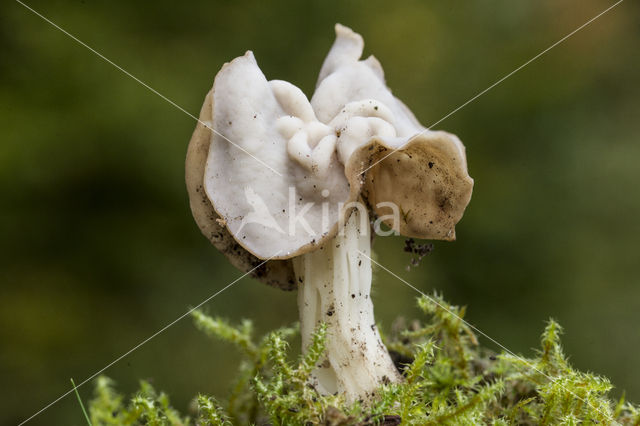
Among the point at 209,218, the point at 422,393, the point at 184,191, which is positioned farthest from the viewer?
the point at 184,191

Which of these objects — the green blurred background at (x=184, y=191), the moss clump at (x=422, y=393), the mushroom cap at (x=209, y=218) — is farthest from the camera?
the green blurred background at (x=184, y=191)

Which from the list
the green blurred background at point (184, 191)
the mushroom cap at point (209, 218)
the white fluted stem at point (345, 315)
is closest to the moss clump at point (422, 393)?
the white fluted stem at point (345, 315)

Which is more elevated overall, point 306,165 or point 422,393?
point 306,165

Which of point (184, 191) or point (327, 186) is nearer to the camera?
point (327, 186)

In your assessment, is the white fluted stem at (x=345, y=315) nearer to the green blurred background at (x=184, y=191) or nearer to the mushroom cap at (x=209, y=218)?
the mushroom cap at (x=209, y=218)

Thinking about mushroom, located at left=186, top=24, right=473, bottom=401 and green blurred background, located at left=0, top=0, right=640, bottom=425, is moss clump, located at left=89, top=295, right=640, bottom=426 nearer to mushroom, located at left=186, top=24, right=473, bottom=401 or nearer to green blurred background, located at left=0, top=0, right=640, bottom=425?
mushroom, located at left=186, top=24, right=473, bottom=401

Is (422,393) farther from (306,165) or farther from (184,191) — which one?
(184,191)

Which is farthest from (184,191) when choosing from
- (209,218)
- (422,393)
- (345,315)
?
(422,393)

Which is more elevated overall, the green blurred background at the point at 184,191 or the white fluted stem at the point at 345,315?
the green blurred background at the point at 184,191
